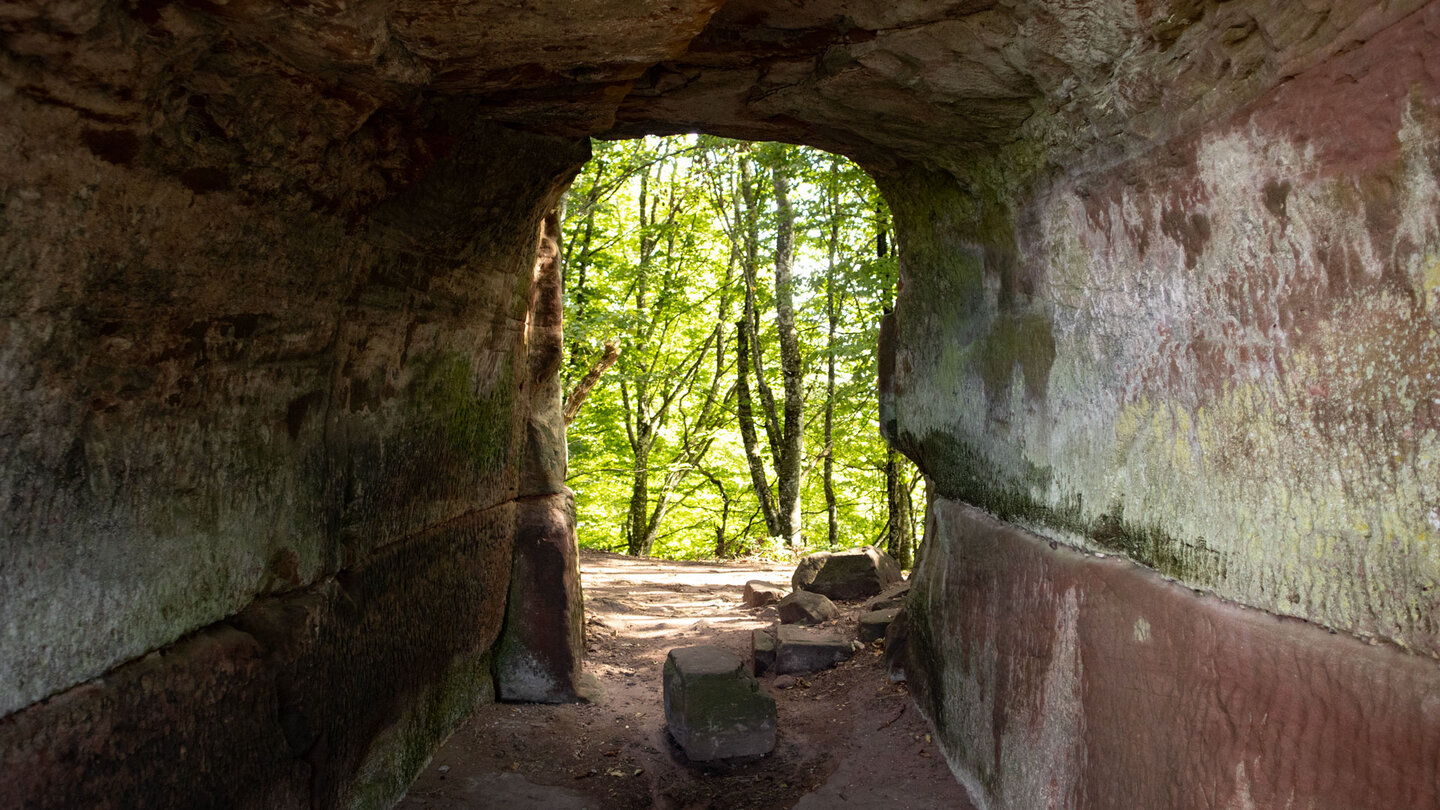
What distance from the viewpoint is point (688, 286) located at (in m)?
14.7

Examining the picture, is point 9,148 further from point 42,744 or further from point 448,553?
point 448,553

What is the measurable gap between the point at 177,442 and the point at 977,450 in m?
2.77

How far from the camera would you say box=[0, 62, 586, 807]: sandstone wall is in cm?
189

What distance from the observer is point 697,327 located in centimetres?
1532

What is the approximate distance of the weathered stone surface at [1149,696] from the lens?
5.24 ft

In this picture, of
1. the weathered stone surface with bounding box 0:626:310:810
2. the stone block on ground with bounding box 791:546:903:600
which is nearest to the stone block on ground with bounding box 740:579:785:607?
the stone block on ground with bounding box 791:546:903:600

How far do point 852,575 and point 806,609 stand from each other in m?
0.70

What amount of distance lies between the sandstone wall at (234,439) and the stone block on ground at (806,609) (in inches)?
99.3

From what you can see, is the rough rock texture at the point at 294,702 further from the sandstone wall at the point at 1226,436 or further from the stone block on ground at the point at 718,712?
the sandstone wall at the point at 1226,436

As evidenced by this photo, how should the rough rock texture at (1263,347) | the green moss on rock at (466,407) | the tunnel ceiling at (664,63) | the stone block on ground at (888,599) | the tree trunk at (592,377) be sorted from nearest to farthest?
1. the rough rock texture at (1263,347)
2. the tunnel ceiling at (664,63)
3. the green moss on rock at (466,407)
4. the stone block on ground at (888,599)
5. the tree trunk at (592,377)

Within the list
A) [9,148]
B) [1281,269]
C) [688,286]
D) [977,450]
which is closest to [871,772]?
[977,450]

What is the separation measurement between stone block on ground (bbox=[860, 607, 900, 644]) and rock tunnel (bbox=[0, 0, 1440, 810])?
58.2 inches

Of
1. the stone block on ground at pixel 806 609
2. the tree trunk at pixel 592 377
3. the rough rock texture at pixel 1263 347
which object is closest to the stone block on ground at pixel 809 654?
the stone block on ground at pixel 806 609

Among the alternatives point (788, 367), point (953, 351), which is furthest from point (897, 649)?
point (788, 367)
